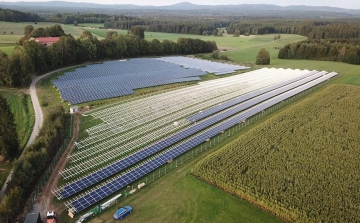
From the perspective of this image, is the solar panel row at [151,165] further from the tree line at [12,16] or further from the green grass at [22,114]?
the tree line at [12,16]

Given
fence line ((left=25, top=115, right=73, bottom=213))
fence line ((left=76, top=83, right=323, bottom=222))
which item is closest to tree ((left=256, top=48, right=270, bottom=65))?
fence line ((left=76, top=83, right=323, bottom=222))

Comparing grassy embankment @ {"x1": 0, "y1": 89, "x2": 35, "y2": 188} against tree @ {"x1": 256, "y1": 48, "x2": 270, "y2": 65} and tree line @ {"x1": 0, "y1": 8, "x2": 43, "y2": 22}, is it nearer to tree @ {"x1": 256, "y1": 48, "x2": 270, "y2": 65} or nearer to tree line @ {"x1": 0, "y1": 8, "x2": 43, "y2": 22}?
tree @ {"x1": 256, "y1": 48, "x2": 270, "y2": 65}

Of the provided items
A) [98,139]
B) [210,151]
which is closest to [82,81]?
[98,139]

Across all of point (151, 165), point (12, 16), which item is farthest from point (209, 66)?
point (12, 16)

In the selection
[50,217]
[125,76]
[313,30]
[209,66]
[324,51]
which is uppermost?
[313,30]

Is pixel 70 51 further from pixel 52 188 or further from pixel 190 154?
pixel 52 188

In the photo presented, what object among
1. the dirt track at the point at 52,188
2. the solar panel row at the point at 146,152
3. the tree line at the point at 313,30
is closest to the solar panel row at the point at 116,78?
the dirt track at the point at 52,188

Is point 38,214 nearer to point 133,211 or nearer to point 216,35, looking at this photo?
point 133,211
